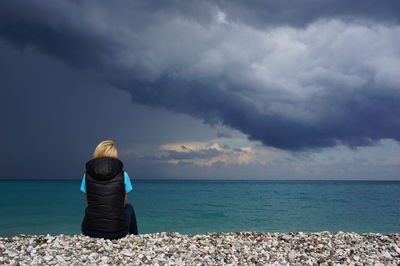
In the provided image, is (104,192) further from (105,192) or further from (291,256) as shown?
(291,256)

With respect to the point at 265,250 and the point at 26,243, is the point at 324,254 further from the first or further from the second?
the point at 26,243

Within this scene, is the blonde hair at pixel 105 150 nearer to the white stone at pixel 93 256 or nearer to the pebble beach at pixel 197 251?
the pebble beach at pixel 197 251

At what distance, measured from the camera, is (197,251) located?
6.61 m

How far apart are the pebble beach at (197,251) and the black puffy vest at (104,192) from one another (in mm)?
420

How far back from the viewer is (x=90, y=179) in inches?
271

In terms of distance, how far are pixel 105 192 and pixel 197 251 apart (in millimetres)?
2255

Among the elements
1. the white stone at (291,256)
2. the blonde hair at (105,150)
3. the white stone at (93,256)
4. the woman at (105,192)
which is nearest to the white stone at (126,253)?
the white stone at (93,256)

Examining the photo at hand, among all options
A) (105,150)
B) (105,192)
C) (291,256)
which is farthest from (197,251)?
(105,150)

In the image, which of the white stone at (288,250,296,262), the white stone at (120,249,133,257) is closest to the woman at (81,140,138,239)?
the white stone at (120,249,133,257)

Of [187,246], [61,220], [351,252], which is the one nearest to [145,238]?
[187,246]

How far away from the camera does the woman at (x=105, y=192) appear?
682 centimetres

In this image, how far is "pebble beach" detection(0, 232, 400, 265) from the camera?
19.5ft

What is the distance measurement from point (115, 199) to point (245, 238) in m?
3.39

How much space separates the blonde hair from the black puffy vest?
0.17 m
